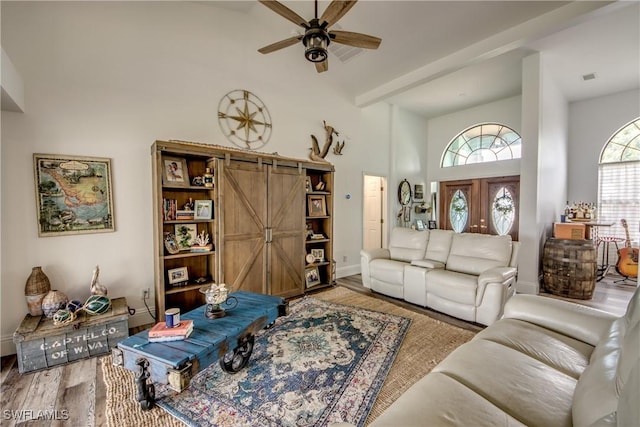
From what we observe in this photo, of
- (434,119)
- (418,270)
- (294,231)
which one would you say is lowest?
(418,270)

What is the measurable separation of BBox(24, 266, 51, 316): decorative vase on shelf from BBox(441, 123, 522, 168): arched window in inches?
305

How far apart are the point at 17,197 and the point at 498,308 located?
16.4 ft

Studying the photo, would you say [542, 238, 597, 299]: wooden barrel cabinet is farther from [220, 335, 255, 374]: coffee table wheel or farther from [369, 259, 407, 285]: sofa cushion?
[220, 335, 255, 374]: coffee table wheel

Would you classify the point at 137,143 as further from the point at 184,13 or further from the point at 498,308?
the point at 498,308

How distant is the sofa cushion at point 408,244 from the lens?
4094 millimetres

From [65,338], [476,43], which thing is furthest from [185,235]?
[476,43]

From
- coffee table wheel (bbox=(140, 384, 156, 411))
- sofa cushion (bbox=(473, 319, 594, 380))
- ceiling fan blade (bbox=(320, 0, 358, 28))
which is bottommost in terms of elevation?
coffee table wheel (bbox=(140, 384, 156, 411))

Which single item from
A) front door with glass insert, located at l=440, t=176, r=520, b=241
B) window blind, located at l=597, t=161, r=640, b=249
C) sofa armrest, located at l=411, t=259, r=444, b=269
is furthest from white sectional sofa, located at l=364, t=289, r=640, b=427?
window blind, located at l=597, t=161, r=640, b=249

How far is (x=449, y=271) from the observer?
354 centimetres

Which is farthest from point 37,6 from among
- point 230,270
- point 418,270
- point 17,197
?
point 418,270

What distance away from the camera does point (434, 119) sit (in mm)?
7199

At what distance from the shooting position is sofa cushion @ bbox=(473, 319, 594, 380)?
4.86ft

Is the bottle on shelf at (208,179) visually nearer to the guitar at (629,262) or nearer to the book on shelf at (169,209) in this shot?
the book on shelf at (169,209)

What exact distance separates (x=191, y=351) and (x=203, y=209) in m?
1.98
